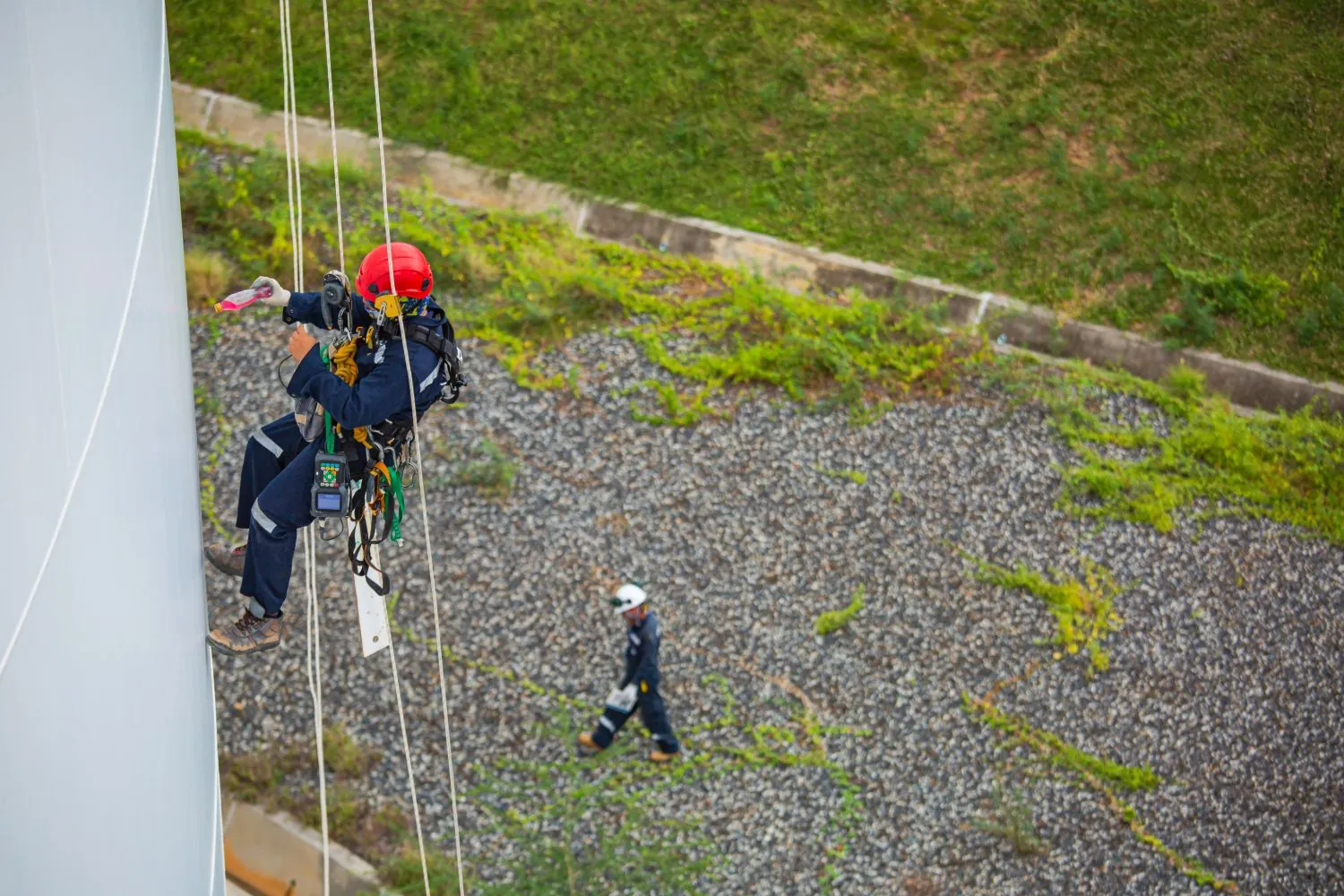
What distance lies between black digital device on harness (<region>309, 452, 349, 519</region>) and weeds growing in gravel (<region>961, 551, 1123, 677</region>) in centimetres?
714

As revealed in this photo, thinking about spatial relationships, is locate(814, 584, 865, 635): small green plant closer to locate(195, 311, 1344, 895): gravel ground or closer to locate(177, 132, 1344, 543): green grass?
locate(195, 311, 1344, 895): gravel ground

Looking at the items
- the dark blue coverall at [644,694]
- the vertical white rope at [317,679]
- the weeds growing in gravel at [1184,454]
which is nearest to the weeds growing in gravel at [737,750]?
the dark blue coverall at [644,694]

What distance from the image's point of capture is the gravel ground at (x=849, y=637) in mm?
9492

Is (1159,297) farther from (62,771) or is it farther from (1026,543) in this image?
(62,771)

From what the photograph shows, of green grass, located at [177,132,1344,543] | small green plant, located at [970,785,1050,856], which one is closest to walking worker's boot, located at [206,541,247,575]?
small green plant, located at [970,785,1050,856]

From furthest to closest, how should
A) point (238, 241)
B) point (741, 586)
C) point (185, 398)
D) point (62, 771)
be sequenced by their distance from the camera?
1. point (238, 241)
2. point (741, 586)
3. point (185, 398)
4. point (62, 771)

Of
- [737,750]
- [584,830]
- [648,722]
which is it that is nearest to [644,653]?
[648,722]

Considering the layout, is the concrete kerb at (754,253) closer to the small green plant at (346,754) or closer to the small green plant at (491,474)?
the small green plant at (491,474)

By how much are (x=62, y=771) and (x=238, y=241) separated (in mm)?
11184

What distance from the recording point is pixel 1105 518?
1164 cm

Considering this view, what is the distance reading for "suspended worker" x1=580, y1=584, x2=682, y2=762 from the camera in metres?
9.03

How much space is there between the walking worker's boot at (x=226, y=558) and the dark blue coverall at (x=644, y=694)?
386 centimetres

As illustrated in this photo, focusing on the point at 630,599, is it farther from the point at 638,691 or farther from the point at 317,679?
the point at 317,679

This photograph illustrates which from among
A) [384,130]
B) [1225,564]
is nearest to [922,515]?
[1225,564]
